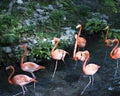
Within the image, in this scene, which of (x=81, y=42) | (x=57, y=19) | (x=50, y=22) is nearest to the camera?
(x=81, y=42)

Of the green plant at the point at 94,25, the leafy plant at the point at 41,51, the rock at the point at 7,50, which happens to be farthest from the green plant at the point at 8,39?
the green plant at the point at 94,25

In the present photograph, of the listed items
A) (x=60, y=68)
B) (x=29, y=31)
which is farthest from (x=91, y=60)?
(x=29, y=31)

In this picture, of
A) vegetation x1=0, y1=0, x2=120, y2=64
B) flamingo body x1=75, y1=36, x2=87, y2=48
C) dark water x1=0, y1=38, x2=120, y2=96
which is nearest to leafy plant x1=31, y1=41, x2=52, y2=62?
vegetation x1=0, y1=0, x2=120, y2=64

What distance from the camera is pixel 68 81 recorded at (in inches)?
354

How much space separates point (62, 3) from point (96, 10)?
1331 mm

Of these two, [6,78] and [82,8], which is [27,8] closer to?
[82,8]

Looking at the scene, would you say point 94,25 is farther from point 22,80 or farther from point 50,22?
point 22,80

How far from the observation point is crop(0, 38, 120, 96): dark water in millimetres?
8406

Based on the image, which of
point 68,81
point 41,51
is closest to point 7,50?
point 41,51

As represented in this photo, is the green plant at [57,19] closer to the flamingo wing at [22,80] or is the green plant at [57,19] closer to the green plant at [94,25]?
the green plant at [94,25]

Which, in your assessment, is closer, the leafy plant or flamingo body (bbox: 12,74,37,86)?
flamingo body (bbox: 12,74,37,86)

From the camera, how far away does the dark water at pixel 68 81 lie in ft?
27.6

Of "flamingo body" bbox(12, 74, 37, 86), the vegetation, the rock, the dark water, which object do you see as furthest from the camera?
the vegetation

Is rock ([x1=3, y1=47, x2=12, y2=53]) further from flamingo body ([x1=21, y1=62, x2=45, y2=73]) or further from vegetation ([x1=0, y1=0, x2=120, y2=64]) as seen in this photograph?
flamingo body ([x1=21, y1=62, x2=45, y2=73])
